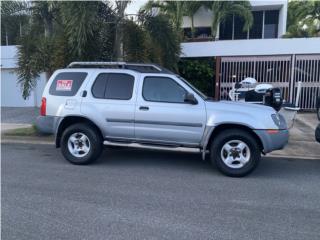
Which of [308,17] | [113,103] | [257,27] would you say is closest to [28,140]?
[113,103]

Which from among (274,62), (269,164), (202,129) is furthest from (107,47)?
(274,62)

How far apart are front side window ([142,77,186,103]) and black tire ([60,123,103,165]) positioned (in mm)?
1251

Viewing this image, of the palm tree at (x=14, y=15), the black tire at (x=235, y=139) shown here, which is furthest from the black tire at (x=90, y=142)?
the palm tree at (x=14, y=15)

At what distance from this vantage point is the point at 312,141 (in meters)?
8.61

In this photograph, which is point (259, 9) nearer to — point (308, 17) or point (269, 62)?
point (308, 17)

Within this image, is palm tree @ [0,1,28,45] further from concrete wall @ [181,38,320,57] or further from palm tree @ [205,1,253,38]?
palm tree @ [205,1,253,38]

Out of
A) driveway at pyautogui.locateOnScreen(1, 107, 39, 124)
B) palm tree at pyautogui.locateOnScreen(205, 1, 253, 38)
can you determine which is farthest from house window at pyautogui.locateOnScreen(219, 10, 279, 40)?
driveway at pyautogui.locateOnScreen(1, 107, 39, 124)

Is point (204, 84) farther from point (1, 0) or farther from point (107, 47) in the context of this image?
point (1, 0)

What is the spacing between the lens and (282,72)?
13672mm

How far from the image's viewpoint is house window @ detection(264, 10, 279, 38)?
802 inches

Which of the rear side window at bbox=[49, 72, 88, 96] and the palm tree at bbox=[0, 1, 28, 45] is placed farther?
the palm tree at bbox=[0, 1, 28, 45]

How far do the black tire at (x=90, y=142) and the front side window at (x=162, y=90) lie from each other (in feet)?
4.11

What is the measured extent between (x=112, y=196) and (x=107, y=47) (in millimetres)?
5468

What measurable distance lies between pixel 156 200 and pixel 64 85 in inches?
129
